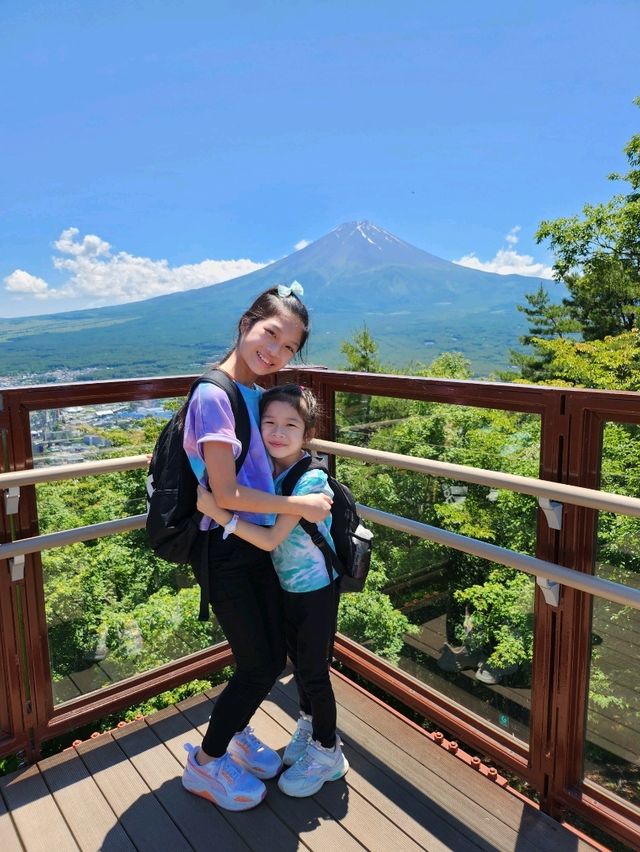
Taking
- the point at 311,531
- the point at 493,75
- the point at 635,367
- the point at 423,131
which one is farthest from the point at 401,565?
the point at 423,131

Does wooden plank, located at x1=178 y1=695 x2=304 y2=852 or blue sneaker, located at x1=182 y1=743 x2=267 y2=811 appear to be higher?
blue sneaker, located at x1=182 y1=743 x2=267 y2=811

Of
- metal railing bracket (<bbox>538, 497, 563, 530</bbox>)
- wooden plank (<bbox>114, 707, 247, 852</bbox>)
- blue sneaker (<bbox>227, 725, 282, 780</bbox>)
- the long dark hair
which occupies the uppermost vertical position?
the long dark hair

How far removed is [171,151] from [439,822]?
647 ft

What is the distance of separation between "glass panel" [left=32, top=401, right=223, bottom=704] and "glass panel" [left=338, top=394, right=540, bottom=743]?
781mm

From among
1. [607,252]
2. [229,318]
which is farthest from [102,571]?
[229,318]

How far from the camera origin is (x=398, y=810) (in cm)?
185

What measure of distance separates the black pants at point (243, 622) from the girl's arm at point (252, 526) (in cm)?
10

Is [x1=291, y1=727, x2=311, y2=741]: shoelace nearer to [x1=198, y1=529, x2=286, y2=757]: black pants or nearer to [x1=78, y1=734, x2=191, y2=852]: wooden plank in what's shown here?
[x1=198, y1=529, x2=286, y2=757]: black pants

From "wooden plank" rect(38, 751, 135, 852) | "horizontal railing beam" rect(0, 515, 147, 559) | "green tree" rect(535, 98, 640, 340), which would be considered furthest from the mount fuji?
"wooden plank" rect(38, 751, 135, 852)

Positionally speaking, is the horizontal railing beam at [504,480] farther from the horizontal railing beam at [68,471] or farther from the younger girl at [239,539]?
the horizontal railing beam at [68,471]

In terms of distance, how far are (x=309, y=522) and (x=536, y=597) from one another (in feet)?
2.38

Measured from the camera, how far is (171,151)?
17662 centimetres

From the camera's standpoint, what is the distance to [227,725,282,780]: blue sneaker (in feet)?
6.48

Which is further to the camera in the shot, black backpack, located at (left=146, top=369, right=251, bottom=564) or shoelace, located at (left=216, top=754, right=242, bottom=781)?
shoelace, located at (left=216, top=754, right=242, bottom=781)
